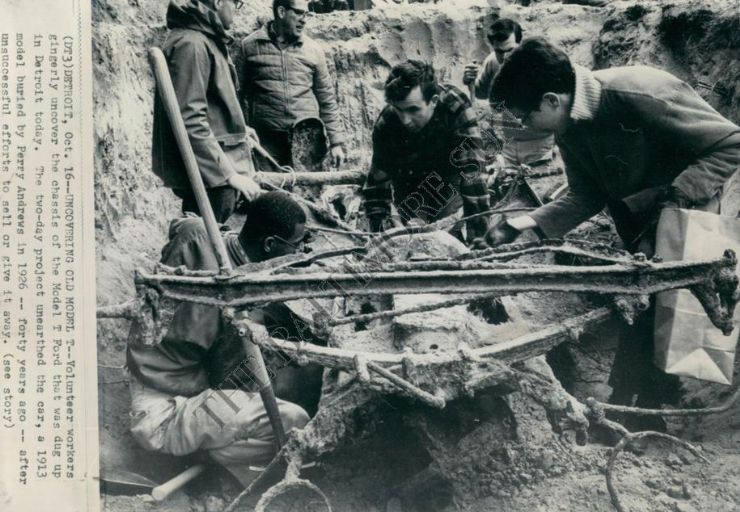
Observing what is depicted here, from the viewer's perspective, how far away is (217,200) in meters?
2.08

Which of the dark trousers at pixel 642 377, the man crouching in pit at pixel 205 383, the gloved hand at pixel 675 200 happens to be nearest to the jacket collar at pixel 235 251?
the man crouching in pit at pixel 205 383

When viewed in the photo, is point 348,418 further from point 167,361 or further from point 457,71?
point 457,71

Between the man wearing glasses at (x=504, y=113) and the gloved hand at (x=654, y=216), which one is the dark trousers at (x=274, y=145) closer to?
the man wearing glasses at (x=504, y=113)

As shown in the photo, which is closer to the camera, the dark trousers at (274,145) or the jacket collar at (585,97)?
the jacket collar at (585,97)

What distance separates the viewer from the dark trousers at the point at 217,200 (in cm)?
208

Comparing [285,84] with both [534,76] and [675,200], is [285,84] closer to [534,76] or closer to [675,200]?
[534,76]

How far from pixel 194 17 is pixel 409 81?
701 millimetres

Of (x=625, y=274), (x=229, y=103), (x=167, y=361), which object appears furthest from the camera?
(x=229, y=103)

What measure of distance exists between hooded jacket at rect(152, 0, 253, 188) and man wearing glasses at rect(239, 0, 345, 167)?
0.48 feet

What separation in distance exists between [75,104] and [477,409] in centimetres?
146

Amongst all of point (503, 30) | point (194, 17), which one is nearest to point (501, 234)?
point (503, 30)

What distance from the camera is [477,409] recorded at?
1.89 m

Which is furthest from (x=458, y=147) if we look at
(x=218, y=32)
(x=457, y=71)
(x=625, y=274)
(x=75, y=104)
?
(x=75, y=104)

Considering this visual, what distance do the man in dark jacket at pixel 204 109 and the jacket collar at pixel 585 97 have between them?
39.3 inches
